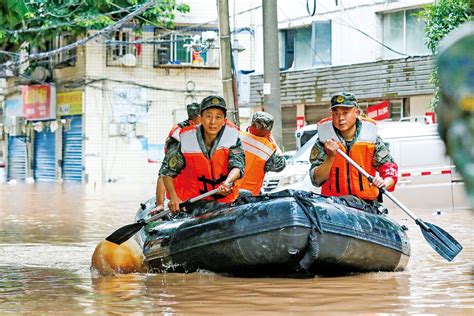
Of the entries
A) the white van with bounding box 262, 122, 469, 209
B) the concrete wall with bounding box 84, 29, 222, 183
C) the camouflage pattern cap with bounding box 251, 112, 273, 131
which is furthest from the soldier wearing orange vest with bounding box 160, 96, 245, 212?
the concrete wall with bounding box 84, 29, 222, 183

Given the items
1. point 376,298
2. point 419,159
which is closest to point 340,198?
point 376,298

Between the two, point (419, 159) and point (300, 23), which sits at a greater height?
point (300, 23)

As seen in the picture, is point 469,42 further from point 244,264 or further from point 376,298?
point 244,264

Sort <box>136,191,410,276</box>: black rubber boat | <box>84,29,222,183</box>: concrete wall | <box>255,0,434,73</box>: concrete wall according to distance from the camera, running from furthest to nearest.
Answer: <box>84,29,222,183</box>: concrete wall → <box>255,0,434,73</box>: concrete wall → <box>136,191,410,276</box>: black rubber boat

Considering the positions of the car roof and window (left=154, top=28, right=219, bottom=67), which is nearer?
the car roof

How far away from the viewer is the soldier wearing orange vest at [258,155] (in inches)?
422

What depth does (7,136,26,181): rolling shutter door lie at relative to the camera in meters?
41.3

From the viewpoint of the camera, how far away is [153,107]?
120 feet

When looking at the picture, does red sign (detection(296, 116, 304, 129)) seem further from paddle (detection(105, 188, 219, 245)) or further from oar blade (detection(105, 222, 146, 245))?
oar blade (detection(105, 222, 146, 245))

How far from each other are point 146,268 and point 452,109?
7.78 m

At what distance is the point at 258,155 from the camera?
10727 millimetres

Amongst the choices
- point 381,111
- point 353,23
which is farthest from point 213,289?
point 353,23

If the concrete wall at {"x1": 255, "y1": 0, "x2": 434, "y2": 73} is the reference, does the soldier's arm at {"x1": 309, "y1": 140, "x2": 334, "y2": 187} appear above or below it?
below

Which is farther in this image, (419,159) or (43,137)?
(43,137)
